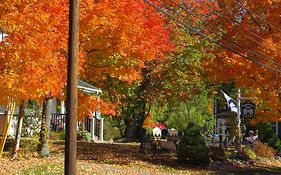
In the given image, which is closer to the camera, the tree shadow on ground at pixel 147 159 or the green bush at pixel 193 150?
the tree shadow on ground at pixel 147 159

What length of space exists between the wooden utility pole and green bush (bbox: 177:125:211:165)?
37.5 ft

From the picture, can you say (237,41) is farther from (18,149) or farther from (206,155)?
(18,149)

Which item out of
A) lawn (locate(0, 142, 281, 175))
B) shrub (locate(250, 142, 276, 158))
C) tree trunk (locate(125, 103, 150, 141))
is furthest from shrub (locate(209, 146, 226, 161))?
tree trunk (locate(125, 103, 150, 141))

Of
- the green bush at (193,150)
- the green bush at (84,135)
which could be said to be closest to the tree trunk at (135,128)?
the green bush at (84,135)

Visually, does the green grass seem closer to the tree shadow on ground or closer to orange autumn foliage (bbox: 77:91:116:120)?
orange autumn foliage (bbox: 77:91:116:120)

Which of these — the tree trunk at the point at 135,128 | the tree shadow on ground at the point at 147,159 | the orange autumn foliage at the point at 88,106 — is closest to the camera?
the orange autumn foliage at the point at 88,106

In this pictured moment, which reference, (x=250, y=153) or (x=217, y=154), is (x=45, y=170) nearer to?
(x=217, y=154)

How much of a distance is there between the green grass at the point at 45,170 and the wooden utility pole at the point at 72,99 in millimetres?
4749

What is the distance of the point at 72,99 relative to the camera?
11.6 meters

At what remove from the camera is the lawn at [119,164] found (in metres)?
17.0

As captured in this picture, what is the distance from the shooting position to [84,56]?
18.0 meters

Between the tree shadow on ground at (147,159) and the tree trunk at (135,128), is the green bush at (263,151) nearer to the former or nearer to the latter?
the tree shadow on ground at (147,159)

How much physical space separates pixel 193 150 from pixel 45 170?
7954 millimetres

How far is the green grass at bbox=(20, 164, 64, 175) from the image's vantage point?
15920mm
